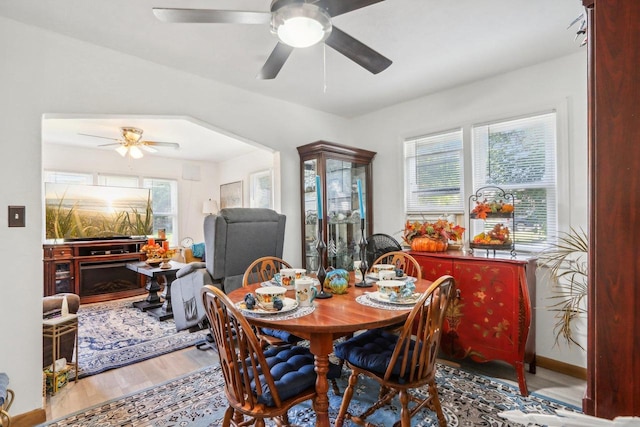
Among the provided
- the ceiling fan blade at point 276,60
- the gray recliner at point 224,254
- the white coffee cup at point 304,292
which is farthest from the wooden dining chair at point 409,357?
the ceiling fan blade at point 276,60

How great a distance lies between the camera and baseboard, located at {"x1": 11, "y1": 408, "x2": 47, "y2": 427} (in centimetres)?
189

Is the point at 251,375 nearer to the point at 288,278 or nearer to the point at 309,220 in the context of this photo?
the point at 288,278

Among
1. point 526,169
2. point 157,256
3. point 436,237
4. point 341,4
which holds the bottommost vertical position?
point 157,256

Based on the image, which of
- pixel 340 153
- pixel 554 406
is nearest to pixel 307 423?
pixel 554 406

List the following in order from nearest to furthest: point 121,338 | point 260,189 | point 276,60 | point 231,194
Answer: point 276,60
point 121,338
point 260,189
point 231,194

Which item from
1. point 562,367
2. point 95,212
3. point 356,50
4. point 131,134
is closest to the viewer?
point 356,50

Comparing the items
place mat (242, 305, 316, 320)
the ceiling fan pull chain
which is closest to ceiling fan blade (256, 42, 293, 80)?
the ceiling fan pull chain

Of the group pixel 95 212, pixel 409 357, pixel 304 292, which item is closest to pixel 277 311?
pixel 304 292

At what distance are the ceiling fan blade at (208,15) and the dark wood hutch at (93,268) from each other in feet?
15.3

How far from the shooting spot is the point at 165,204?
21.2 feet

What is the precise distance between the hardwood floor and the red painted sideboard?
0.58 feet

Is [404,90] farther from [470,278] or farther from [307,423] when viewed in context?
[307,423]

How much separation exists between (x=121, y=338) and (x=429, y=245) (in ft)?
10.9

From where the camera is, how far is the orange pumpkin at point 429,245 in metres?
2.80
